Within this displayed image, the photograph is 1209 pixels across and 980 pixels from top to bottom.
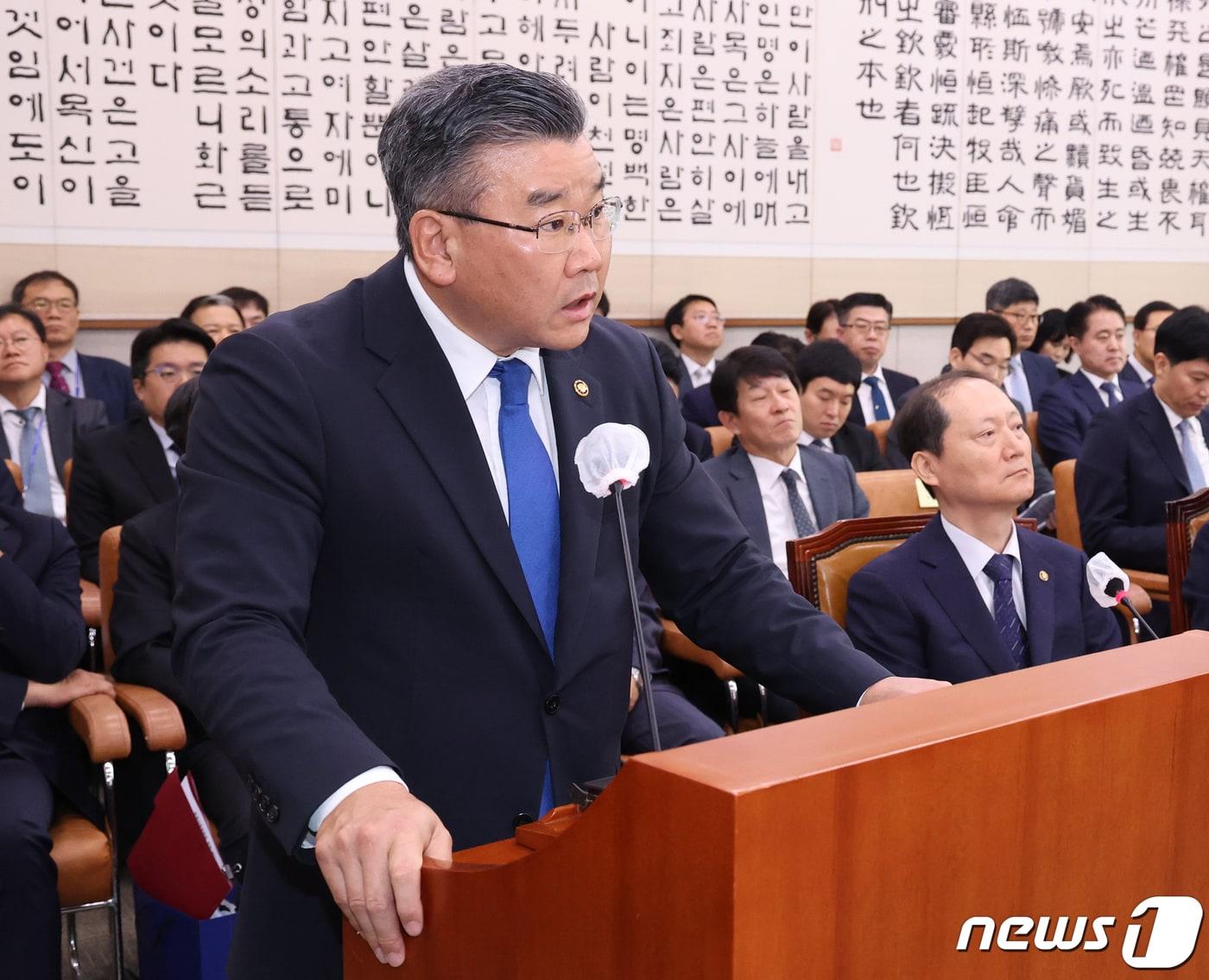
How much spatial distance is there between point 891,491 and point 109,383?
3.15 m

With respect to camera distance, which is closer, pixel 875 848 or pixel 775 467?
pixel 875 848

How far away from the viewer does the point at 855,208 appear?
698cm

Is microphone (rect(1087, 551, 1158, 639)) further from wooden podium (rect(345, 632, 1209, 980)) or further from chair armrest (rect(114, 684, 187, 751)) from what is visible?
chair armrest (rect(114, 684, 187, 751))

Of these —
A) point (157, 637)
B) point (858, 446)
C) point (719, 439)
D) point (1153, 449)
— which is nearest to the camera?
point (157, 637)

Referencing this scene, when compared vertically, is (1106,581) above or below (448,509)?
below

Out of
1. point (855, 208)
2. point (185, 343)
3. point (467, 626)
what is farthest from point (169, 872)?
point (855, 208)

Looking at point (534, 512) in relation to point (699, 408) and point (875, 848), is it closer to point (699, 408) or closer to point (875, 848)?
point (875, 848)

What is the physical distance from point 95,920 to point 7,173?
3273 mm

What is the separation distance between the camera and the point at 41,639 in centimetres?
239

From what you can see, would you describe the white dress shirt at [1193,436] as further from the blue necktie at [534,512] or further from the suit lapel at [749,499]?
the blue necktie at [534,512]

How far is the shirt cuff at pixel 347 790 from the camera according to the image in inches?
35.3

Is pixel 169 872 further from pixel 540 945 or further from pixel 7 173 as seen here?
pixel 7 173

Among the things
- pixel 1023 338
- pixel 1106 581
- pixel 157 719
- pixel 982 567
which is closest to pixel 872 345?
pixel 1023 338

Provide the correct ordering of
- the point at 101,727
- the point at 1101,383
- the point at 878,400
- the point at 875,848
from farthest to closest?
the point at 878,400 → the point at 1101,383 → the point at 101,727 → the point at 875,848
